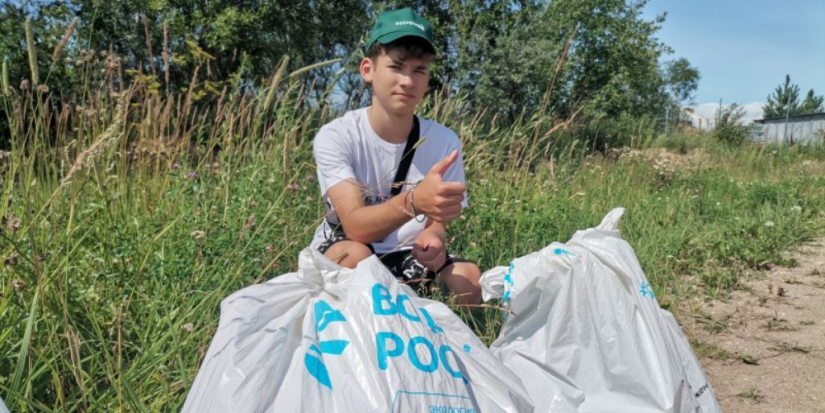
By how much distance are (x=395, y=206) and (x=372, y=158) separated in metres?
0.58

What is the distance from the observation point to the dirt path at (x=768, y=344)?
2.25 meters

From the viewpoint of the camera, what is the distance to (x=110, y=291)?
5.70 ft

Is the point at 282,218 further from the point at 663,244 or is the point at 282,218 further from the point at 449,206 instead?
the point at 663,244

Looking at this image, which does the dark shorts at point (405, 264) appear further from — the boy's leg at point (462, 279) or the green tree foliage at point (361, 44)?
the green tree foliage at point (361, 44)

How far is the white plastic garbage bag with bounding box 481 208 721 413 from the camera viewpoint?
173 cm

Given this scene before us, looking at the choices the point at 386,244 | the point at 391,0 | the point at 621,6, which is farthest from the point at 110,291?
the point at 621,6

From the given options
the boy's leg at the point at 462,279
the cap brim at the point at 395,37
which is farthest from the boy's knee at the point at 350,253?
the cap brim at the point at 395,37

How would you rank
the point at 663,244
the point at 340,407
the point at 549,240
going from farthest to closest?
1. the point at 663,244
2. the point at 549,240
3. the point at 340,407

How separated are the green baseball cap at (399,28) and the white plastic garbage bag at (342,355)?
0.92m

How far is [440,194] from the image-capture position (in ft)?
4.85

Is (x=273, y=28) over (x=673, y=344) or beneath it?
over

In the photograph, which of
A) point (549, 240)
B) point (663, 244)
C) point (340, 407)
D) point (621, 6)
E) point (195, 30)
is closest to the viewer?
point (340, 407)

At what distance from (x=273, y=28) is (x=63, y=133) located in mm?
6976

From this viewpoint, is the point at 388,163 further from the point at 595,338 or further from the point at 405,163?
the point at 595,338
